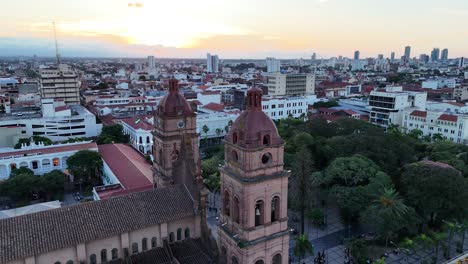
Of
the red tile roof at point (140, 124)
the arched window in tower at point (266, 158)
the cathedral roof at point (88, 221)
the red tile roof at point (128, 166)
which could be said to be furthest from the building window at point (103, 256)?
the red tile roof at point (140, 124)

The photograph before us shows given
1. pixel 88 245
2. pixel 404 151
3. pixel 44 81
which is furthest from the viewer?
pixel 44 81

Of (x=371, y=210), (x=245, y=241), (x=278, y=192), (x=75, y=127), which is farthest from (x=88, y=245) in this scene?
(x=75, y=127)

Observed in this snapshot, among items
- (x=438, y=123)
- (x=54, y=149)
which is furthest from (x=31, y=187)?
(x=438, y=123)

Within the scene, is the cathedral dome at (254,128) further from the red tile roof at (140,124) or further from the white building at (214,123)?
the white building at (214,123)

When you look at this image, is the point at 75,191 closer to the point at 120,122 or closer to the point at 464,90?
the point at 120,122

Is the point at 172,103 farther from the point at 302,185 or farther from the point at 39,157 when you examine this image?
the point at 39,157

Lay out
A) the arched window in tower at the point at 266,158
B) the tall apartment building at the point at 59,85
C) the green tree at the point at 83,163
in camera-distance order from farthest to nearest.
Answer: the tall apartment building at the point at 59,85
the green tree at the point at 83,163
the arched window in tower at the point at 266,158

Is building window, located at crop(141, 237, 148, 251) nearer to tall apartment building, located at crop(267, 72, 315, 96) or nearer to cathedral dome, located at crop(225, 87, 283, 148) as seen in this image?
cathedral dome, located at crop(225, 87, 283, 148)
